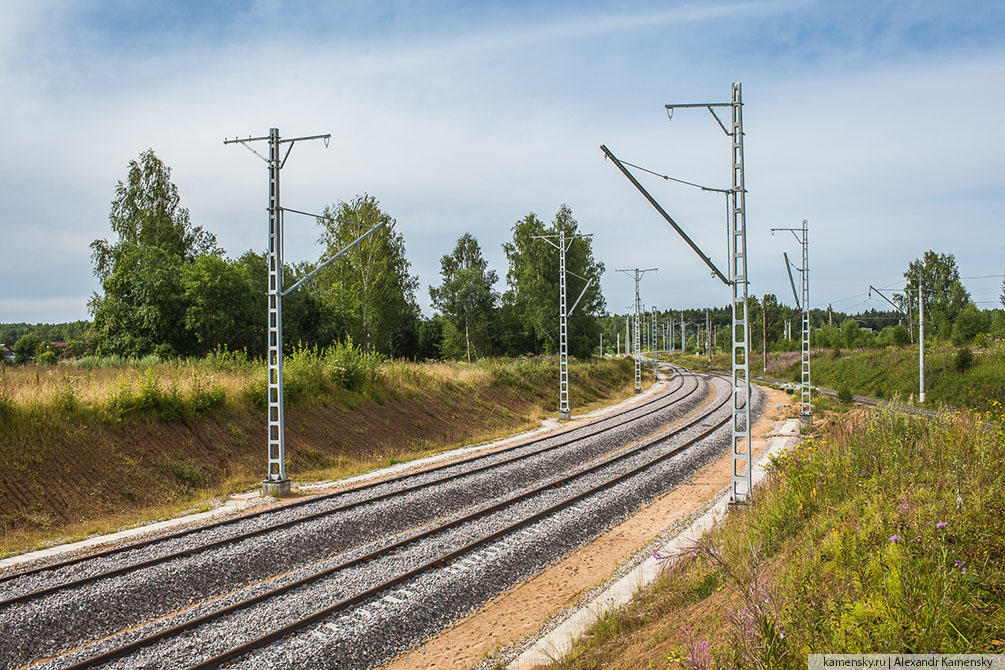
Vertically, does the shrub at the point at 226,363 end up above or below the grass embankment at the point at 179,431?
above

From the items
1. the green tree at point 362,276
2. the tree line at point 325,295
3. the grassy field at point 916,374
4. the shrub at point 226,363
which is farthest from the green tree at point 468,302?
the shrub at point 226,363

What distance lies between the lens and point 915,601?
4668 mm

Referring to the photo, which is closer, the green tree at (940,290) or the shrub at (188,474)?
the shrub at (188,474)

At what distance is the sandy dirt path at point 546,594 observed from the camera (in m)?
7.46

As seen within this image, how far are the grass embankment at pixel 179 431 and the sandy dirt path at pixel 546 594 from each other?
8.17 metres

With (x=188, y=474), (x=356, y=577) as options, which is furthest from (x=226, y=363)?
(x=356, y=577)

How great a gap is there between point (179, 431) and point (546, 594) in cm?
1219

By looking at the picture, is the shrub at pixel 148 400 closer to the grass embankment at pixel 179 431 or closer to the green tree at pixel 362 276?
the grass embankment at pixel 179 431

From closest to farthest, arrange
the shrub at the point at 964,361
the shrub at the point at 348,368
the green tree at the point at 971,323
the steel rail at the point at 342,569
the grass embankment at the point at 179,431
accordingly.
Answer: the steel rail at the point at 342,569 < the grass embankment at the point at 179,431 < the shrub at the point at 348,368 < the shrub at the point at 964,361 < the green tree at the point at 971,323

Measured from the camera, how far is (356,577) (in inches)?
364

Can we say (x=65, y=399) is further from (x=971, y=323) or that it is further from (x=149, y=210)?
(x=971, y=323)

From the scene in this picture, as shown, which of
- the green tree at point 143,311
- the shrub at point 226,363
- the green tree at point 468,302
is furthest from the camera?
the green tree at point 468,302

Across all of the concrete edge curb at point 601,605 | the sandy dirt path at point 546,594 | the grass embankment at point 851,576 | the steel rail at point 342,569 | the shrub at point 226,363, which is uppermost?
the shrub at point 226,363

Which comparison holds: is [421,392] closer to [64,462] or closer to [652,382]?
[64,462]
